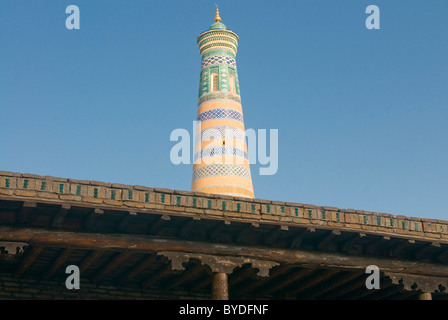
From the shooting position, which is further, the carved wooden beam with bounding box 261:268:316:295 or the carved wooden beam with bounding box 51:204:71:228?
the carved wooden beam with bounding box 261:268:316:295

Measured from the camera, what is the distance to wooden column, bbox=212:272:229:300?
12.2 meters

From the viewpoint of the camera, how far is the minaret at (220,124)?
88.9 feet

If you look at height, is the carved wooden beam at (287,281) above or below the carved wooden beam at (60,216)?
below

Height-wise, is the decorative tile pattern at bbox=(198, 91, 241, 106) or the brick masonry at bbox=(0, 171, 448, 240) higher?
the decorative tile pattern at bbox=(198, 91, 241, 106)

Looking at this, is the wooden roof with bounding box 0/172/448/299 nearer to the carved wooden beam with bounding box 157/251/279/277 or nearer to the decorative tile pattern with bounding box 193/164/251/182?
the carved wooden beam with bounding box 157/251/279/277

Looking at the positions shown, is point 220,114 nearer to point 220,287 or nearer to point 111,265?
point 111,265

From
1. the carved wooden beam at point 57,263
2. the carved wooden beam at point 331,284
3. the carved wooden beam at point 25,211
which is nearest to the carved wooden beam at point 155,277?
the carved wooden beam at point 57,263

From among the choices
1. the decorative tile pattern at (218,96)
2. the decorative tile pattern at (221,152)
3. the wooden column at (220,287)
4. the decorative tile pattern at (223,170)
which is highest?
the decorative tile pattern at (218,96)

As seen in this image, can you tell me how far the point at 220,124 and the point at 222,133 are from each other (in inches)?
16.6

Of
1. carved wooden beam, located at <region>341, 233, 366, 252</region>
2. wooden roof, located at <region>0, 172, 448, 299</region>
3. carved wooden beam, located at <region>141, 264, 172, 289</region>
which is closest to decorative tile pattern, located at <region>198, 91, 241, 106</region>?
wooden roof, located at <region>0, 172, 448, 299</region>

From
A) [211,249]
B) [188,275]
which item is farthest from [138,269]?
[211,249]

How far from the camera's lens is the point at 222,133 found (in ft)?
90.3

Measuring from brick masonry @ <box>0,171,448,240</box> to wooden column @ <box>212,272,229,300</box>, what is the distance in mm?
1013

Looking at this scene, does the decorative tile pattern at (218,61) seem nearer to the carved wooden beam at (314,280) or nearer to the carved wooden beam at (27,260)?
the carved wooden beam at (314,280)
